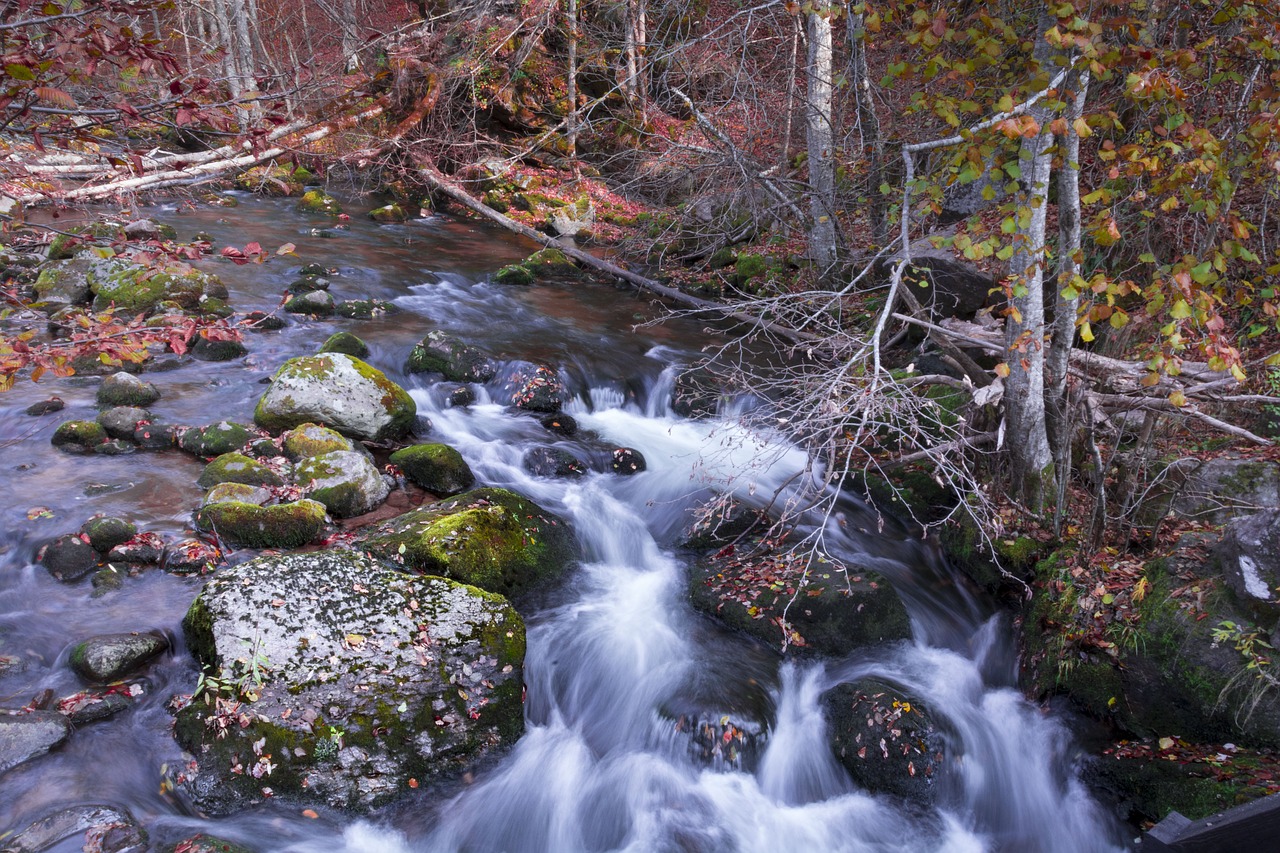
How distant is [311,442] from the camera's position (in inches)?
290

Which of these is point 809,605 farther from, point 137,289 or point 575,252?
point 575,252

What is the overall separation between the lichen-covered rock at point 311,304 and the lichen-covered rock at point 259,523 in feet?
17.4

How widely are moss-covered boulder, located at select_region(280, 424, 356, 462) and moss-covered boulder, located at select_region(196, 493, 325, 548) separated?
98 centimetres

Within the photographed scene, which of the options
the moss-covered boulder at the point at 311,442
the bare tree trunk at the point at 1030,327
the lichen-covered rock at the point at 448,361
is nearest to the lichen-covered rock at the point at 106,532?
the moss-covered boulder at the point at 311,442

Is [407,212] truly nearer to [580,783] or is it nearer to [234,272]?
[234,272]

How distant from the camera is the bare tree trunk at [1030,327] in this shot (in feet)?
16.4

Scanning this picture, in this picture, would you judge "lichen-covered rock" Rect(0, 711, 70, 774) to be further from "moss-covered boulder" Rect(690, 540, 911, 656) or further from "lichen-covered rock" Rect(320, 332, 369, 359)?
"lichen-covered rock" Rect(320, 332, 369, 359)

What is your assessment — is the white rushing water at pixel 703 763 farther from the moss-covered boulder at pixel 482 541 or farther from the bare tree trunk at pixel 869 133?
the bare tree trunk at pixel 869 133

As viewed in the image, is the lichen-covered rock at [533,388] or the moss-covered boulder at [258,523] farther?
the lichen-covered rock at [533,388]

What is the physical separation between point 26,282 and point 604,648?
1027 centimetres

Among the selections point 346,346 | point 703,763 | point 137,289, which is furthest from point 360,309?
point 703,763

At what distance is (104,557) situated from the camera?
598 centimetres

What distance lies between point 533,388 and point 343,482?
313 cm

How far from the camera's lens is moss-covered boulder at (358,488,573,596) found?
6.00 m
